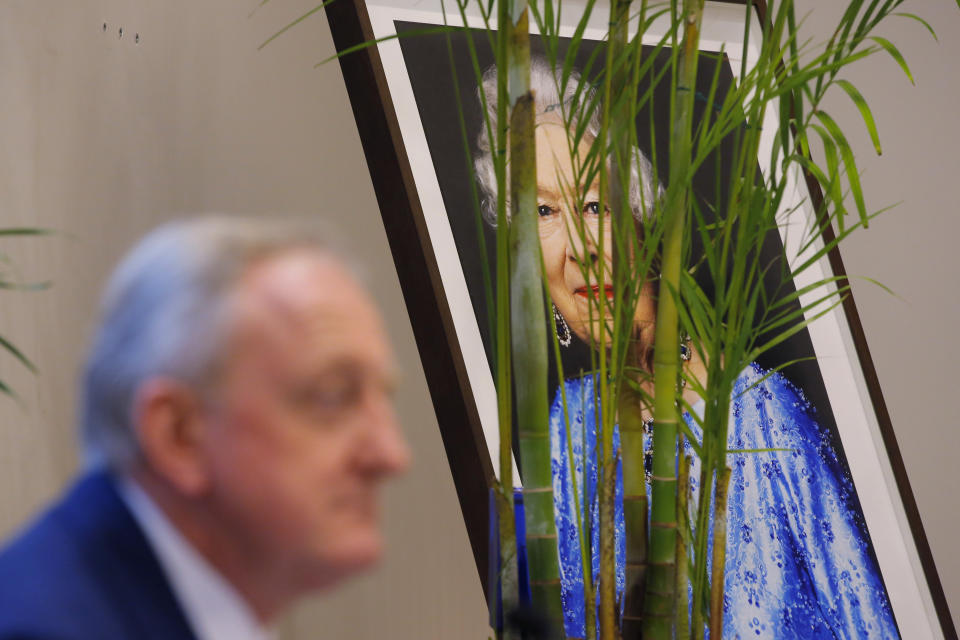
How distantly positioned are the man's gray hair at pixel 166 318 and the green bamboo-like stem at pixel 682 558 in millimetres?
605

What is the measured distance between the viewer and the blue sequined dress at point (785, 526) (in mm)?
1509

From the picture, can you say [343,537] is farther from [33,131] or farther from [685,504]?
[33,131]

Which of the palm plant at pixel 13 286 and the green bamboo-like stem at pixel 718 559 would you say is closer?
the palm plant at pixel 13 286

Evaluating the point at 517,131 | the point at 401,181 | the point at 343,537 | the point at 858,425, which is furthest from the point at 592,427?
the point at 343,537

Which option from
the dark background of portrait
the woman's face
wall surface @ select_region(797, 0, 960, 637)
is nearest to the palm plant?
the dark background of portrait

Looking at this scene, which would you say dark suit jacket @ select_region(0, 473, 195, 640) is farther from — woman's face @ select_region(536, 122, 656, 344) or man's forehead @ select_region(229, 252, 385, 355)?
woman's face @ select_region(536, 122, 656, 344)

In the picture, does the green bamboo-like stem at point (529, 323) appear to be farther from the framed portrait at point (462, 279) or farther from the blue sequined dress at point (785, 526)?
the blue sequined dress at point (785, 526)

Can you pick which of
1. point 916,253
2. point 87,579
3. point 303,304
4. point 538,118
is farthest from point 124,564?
point 916,253

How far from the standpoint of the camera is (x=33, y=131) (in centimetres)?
123

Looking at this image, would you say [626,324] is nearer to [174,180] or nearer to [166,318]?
[166,318]

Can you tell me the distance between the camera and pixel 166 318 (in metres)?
0.40

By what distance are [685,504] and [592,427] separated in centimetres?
49

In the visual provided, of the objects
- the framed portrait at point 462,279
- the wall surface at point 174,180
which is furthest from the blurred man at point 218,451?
the framed portrait at point 462,279

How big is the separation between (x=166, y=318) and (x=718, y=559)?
0.70m
